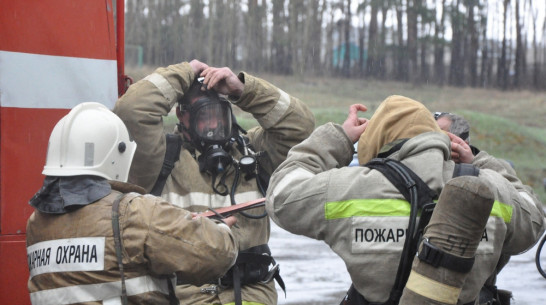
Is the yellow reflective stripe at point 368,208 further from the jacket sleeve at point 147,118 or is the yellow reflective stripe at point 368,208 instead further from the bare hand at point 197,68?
the bare hand at point 197,68

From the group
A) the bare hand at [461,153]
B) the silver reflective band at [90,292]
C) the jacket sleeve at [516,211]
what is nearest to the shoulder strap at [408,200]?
the jacket sleeve at [516,211]

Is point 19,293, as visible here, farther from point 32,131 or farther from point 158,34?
point 158,34

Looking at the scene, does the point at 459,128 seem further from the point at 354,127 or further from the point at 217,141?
the point at 217,141

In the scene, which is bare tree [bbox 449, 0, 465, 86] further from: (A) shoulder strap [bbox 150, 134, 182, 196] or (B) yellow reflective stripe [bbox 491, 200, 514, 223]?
(B) yellow reflective stripe [bbox 491, 200, 514, 223]

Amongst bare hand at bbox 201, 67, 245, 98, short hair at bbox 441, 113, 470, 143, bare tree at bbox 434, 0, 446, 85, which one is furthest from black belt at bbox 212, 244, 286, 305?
bare tree at bbox 434, 0, 446, 85

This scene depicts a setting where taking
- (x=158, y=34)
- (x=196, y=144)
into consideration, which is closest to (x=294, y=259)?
(x=196, y=144)

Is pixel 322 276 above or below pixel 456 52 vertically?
below

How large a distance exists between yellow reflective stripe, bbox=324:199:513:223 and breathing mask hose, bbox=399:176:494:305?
21cm

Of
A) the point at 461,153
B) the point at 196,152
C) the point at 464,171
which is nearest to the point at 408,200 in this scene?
the point at 464,171

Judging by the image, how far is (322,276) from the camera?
309 inches

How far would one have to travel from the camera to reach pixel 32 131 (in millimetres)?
2938

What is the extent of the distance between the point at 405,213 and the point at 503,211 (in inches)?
14.9

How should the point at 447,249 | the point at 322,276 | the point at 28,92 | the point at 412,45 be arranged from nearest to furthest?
1. the point at 447,249
2. the point at 28,92
3. the point at 322,276
4. the point at 412,45

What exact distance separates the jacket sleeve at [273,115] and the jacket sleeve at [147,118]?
379mm
